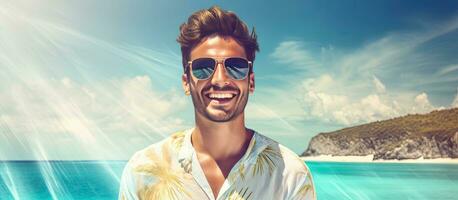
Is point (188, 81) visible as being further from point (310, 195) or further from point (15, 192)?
point (15, 192)

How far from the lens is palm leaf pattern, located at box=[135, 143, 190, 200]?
2.97m

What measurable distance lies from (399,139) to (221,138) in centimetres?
3870

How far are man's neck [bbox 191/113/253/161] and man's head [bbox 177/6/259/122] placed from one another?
Result: 0.06m

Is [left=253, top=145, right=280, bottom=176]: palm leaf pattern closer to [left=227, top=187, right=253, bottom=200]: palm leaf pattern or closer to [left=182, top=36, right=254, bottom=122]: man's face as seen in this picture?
[left=227, top=187, right=253, bottom=200]: palm leaf pattern

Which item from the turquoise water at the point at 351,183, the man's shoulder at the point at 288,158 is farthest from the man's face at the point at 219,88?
the turquoise water at the point at 351,183

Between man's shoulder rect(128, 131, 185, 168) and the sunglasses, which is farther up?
the sunglasses

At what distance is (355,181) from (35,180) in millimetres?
23563

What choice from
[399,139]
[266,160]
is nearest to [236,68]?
[266,160]

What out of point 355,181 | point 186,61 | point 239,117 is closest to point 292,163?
point 239,117

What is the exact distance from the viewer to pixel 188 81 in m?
3.15

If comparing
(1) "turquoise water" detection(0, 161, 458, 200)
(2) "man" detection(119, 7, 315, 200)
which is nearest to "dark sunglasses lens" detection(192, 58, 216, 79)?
(2) "man" detection(119, 7, 315, 200)

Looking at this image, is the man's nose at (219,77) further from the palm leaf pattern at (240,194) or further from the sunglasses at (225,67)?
the palm leaf pattern at (240,194)

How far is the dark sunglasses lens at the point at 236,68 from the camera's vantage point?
119 inches

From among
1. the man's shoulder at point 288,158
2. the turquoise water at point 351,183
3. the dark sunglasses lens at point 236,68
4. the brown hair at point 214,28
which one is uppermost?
the brown hair at point 214,28
